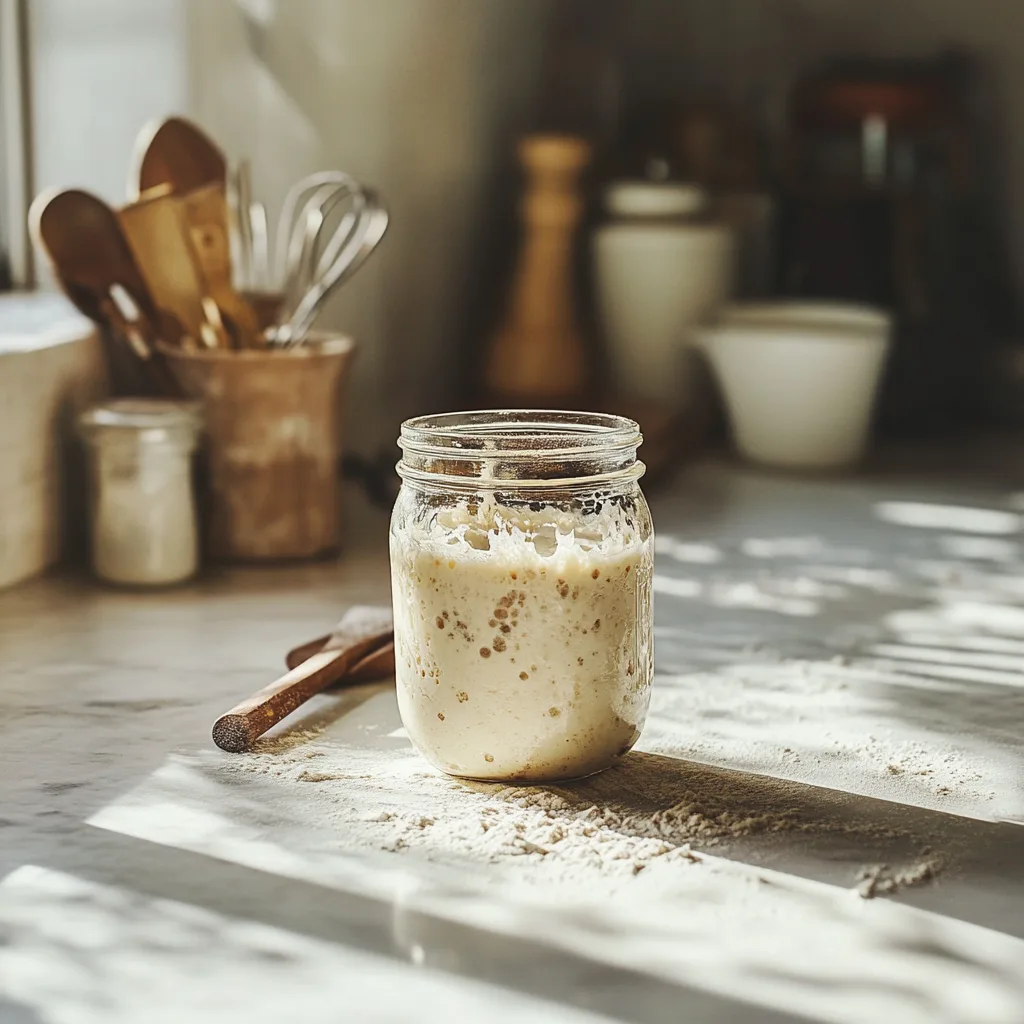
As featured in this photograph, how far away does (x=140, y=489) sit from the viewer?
3.58ft

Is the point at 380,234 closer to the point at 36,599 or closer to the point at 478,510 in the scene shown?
the point at 36,599

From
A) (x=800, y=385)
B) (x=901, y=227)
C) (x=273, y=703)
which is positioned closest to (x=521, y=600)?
(x=273, y=703)

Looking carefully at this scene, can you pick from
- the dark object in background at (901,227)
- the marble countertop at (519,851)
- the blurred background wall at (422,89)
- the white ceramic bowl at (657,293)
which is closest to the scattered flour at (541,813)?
the marble countertop at (519,851)

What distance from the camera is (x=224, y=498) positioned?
1164 millimetres

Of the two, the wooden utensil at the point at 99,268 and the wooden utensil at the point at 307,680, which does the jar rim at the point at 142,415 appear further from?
the wooden utensil at the point at 307,680

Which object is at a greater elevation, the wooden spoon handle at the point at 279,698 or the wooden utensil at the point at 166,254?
the wooden utensil at the point at 166,254

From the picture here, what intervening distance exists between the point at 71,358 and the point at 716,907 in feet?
2.51

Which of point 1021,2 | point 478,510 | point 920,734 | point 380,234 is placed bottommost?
point 920,734

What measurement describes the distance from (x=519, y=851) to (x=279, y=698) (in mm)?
204

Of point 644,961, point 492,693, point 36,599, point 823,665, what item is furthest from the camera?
point 36,599

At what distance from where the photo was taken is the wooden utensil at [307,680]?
76 cm

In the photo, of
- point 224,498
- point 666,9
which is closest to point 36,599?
point 224,498

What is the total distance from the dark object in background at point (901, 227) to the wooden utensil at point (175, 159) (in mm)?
901

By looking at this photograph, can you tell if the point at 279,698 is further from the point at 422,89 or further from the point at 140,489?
the point at 422,89
